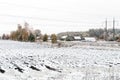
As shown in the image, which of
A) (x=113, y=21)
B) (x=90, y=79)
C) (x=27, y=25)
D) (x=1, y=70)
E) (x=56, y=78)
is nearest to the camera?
(x=90, y=79)

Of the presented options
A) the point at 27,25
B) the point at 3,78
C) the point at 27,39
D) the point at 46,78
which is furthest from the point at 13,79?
the point at 27,25

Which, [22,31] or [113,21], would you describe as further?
[22,31]

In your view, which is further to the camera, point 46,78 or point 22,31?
point 22,31

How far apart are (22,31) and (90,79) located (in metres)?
143

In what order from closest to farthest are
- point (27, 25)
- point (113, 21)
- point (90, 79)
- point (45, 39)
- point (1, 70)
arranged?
1. point (90, 79)
2. point (1, 70)
3. point (113, 21)
4. point (45, 39)
5. point (27, 25)

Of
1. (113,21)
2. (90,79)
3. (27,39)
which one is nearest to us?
(90,79)

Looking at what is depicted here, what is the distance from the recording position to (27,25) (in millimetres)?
166500

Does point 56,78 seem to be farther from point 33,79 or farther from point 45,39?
point 45,39

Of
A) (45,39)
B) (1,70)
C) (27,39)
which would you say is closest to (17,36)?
(27,39)

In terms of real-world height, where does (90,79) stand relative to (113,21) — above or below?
below

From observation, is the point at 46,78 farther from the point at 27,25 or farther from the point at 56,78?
the point at 27,25

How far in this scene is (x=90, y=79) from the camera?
15.4 metres

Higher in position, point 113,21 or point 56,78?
point 113,21

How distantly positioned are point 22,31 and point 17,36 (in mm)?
12687
